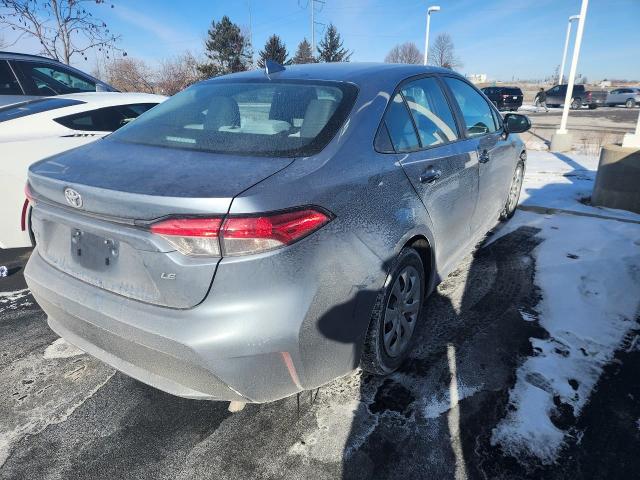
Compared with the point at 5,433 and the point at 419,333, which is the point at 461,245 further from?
the point at 5,433

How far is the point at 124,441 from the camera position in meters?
2.02

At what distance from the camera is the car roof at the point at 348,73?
2.44m

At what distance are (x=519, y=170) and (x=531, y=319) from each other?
2.56m

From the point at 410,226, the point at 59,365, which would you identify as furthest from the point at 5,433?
the point at 410,226

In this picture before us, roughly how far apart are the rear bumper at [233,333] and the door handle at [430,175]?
0.83 metres

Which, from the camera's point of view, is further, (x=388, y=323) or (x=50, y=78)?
(x=50, y=78)

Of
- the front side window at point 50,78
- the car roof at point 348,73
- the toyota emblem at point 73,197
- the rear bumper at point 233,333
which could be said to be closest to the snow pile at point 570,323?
the rear bumper at point 233,333

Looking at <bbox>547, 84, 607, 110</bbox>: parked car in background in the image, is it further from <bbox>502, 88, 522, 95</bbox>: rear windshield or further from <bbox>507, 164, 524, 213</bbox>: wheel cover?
<bbox>507, 164, 524, 213</bbox>: wheel cover

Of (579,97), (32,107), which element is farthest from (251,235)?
(579,97)

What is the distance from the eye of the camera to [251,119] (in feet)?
7.63

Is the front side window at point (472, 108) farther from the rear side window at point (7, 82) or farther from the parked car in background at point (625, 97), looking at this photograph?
the parked car in background at point (625, 97)

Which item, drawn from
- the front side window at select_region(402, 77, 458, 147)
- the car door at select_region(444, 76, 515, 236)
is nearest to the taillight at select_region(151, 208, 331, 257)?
the front side window at select_region(402, 77, 458, 147)

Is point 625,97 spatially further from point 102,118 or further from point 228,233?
point 228,233

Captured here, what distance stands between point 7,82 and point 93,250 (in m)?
4.93
